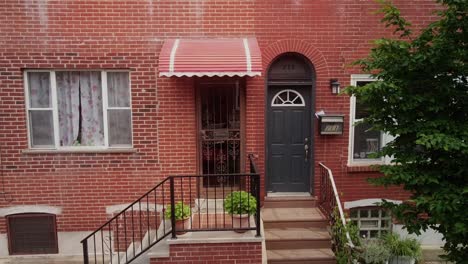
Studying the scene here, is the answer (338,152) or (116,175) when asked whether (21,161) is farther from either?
(338,152)

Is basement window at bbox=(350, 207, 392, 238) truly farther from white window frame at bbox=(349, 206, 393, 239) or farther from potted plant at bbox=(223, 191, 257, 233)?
potted plant at bbox=(223, 191, 257, 233)

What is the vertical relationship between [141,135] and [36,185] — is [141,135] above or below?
above

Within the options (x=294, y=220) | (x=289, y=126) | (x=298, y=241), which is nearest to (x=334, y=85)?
(x=289, y=126)

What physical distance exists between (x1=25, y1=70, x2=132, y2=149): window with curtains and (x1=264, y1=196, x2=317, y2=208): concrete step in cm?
283

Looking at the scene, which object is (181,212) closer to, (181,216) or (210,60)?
(181,216)

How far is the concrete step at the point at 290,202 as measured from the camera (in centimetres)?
591

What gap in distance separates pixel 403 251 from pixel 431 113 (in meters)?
2.50

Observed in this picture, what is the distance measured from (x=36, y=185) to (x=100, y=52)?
106 inches

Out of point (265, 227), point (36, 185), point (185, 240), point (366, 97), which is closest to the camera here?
point (366, 97)

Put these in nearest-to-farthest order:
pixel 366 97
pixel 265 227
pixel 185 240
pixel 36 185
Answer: pixel 366 97 → pixel 185 240 → pixel 265 227 → pixel 36 185

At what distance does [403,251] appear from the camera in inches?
201

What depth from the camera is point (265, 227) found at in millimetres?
5453

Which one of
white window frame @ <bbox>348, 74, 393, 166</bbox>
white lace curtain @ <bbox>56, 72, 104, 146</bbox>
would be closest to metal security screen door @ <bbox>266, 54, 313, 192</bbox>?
white window frame @ <bbox>348, 74, 393, 166</bbox>

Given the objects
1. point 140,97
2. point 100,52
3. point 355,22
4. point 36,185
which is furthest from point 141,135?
point 355,22
